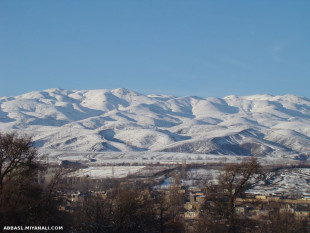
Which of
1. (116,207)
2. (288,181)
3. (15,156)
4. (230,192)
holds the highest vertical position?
(15,156)

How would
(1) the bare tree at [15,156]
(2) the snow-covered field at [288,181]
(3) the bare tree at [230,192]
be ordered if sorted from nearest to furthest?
(3) the bare tree at [230,192]
(1) the bare tree at [15,156]
(2) the snow-covered field at [288,181]

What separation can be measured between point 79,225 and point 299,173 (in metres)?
73.8

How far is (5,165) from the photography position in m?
17.0

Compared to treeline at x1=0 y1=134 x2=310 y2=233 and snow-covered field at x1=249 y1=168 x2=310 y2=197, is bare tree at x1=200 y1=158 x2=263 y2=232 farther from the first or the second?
snow-covered field at x1=249 y1=168 x2=310 y2=197

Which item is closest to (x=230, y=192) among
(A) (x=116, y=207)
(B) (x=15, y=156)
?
(A) (x=116, y=207)

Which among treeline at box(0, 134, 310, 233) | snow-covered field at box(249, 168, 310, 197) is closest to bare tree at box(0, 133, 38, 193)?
treeline at box(0, 134, 310, 233)

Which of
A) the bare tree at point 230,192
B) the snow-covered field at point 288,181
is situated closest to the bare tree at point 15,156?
the bare tree at point 230,192

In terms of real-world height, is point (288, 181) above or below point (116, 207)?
above

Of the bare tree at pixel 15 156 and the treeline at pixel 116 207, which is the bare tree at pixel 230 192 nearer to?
the treeline at pixel 116 207

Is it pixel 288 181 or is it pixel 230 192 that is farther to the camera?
pixel 288 181

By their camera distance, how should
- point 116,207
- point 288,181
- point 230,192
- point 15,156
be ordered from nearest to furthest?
point 230,192 → point 15,156 → point 116,207 → point 288,181

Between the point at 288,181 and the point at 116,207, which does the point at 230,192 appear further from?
the point at 288,181

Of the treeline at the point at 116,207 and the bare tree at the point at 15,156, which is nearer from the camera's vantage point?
the treeline at the point at 116,207

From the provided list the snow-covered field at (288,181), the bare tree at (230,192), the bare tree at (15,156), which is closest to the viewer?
the bare tree at (230,192)
